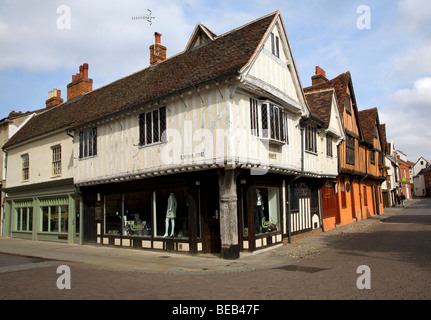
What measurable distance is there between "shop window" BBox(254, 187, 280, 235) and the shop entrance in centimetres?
149

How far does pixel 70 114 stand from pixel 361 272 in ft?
55.3

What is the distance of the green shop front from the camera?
17703 mm

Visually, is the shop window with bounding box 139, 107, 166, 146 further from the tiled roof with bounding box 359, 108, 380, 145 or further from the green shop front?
the tiled roof with bounding box 359, 108, 380, 145

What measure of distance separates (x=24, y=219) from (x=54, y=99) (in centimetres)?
938

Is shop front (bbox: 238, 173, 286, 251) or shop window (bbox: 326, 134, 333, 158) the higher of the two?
shop window (bbox: 326, 134, 333, 158)

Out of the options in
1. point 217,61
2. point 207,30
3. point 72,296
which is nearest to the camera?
point 72,296

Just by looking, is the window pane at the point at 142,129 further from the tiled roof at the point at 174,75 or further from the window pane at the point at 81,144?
the window pane at the point at 81,144

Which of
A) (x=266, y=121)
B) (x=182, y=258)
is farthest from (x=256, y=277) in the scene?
(x=266, y=121)

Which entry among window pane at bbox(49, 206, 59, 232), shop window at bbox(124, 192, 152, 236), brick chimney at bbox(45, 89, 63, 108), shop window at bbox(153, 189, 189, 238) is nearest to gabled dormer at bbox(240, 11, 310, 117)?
shop window at bbox(153, 189, 189, 238)

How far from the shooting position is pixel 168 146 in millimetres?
12328

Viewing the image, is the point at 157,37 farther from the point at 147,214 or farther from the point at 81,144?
the point at 147,214

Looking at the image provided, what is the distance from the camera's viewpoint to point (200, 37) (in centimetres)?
1505

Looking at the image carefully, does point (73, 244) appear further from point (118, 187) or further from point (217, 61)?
point (217, 61)
